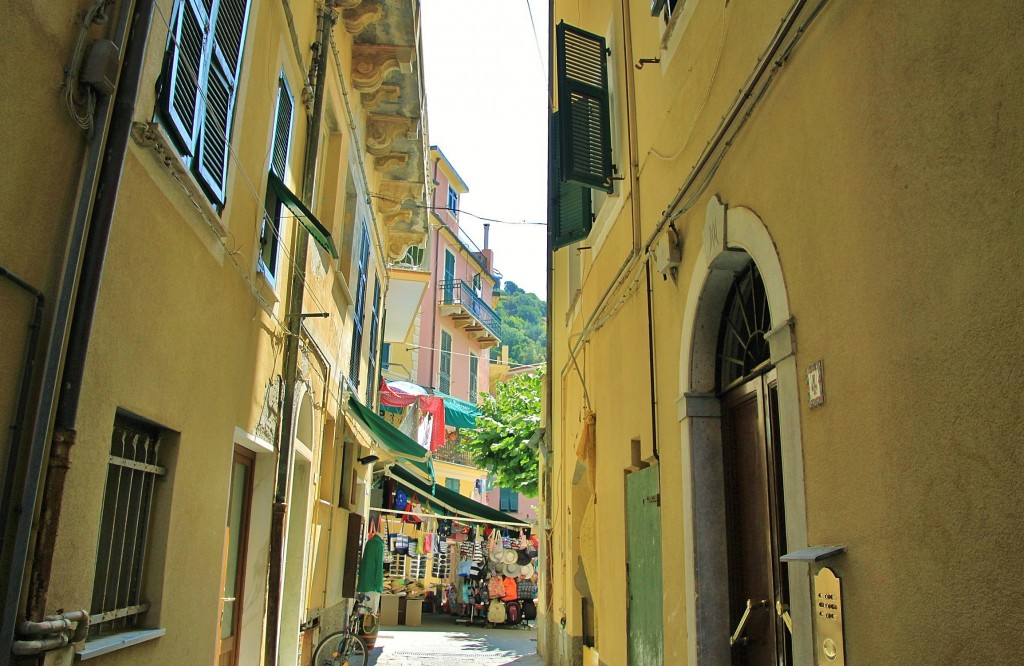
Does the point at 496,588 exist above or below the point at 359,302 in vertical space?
below

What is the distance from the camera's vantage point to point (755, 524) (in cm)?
479

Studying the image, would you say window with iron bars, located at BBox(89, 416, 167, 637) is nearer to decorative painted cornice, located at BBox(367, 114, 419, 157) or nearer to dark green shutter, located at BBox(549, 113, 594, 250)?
dark green shutter, located at BBox(549, 113, 594, 250)

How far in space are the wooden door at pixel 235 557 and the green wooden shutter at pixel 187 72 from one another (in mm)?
2971

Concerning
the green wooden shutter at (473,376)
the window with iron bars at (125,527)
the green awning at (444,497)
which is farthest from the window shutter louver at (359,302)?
→ the green wooden shutter at (473,376)

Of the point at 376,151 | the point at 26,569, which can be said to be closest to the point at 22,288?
the point at 26,569

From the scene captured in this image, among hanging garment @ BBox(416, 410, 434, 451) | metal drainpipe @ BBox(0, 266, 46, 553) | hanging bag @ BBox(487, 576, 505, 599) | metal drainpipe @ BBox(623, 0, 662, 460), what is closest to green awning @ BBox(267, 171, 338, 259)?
metal drainpipe @ BBox(623, 0, 662, 460)

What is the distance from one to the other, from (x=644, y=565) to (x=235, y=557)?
10.7 ft

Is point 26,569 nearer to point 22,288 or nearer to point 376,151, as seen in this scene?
point 22,288

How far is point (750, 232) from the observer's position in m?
4.30

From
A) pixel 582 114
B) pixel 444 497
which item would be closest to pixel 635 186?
pixel 582 114

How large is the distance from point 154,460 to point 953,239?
3.98 meters

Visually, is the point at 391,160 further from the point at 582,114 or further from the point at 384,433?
the point at 582,114

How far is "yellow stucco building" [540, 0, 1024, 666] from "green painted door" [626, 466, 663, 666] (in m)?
0.04

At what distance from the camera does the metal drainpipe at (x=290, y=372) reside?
7309 millimetres
